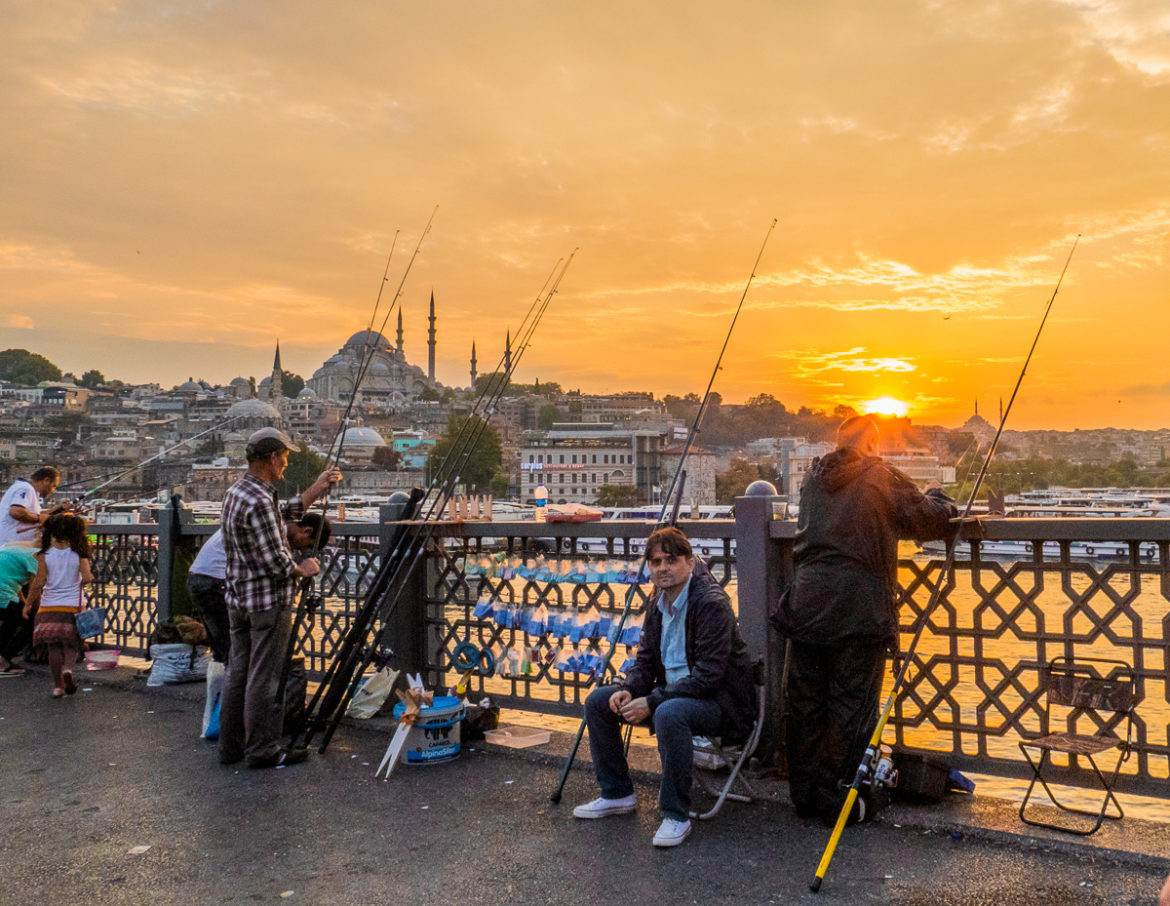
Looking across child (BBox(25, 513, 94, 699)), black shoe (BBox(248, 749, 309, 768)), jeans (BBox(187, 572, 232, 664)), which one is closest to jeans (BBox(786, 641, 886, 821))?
black shoe (BBox(248, 749, 309, 768))

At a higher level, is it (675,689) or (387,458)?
(675,689)

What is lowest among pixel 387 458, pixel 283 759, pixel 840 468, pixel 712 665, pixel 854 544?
pixel 387 458

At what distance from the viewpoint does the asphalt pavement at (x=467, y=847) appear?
10.4 feet

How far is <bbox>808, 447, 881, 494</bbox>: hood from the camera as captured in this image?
3.80 m

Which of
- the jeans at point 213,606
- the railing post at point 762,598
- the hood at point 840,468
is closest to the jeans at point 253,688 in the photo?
the jeans at point 213,606

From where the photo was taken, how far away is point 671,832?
3570 millimetres

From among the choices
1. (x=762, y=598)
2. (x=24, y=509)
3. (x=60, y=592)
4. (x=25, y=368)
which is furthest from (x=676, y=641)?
(x=25, y=368)

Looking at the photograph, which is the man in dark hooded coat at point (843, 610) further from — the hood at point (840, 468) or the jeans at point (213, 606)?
the jeans at point (213, 606)

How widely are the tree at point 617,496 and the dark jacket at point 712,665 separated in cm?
9338

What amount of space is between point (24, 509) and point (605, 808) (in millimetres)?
5738

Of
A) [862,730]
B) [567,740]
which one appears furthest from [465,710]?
[862,730]

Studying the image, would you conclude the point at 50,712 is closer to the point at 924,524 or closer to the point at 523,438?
the point at 924,524

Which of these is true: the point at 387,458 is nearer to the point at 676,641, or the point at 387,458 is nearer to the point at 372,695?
the point at 372,695

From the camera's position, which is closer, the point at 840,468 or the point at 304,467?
the point at 840,468
